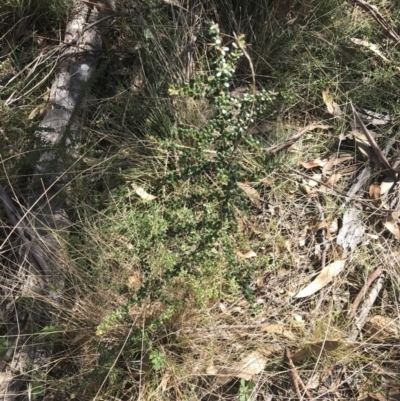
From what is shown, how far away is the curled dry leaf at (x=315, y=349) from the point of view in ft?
6.89

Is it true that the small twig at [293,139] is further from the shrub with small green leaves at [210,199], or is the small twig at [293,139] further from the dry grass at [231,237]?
the shrub with small green leaves at [210,199]

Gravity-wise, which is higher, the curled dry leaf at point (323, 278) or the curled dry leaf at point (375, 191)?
the curled dry leaf at point (375, 191)

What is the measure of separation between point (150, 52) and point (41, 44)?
2.30 feet

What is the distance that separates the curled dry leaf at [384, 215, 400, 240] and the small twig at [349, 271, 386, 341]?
0.19m

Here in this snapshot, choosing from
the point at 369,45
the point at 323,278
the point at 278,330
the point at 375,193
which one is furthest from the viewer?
the point at 369,45

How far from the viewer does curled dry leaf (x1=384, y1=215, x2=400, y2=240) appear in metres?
2.37

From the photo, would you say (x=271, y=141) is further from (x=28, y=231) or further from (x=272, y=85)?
(x=28, y=231)

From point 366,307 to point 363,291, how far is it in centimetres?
7

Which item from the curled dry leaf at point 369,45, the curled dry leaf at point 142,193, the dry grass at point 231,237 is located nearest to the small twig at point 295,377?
the dry grass at point 231,237

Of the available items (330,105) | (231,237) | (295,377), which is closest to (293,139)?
(330,105)

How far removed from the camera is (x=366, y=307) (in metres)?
2.24

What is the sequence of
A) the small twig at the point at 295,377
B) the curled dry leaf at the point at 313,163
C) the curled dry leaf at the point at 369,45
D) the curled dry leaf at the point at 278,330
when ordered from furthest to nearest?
the curled dry leaf at the point at 369,45 → the curled dry leaf at the point at 313,163 → the curled dry leaf at the point at 278,330 → the small twig at the point at 295,377

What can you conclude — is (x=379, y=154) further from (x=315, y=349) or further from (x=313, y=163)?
(x=315, y=349)

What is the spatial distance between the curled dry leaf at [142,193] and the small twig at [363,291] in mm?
1019
